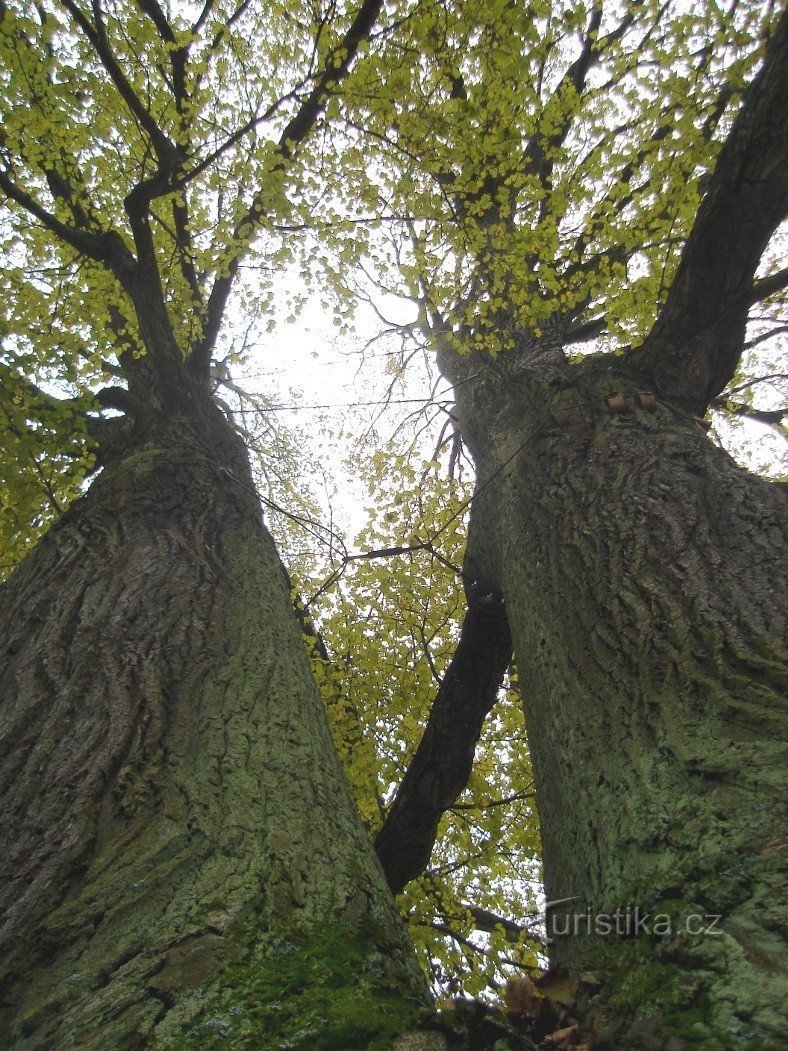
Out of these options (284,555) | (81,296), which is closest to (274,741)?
(81,296)

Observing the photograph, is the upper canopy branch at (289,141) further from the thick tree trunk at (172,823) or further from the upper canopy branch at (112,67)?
the thick tree trunk at (172,823)

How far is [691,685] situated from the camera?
2.00 meters


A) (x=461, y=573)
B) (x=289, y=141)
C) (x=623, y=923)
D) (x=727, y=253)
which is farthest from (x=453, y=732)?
(x=289, y=141)

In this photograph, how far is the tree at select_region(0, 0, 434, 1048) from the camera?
139 centimetres

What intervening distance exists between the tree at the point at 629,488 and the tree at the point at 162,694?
0.63 metres

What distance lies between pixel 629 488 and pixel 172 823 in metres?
2.33

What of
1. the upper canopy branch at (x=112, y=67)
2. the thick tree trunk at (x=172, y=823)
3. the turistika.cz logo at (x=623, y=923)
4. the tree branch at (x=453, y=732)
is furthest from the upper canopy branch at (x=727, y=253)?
the upper canopy branch at (x=112, y=67)

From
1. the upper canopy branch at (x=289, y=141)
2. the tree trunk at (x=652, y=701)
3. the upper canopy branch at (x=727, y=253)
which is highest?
the upper canopy branch at (x=289, y=141)

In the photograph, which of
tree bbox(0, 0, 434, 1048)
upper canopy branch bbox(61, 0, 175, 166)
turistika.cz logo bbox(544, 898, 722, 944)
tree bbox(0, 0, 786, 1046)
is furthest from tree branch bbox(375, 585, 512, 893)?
upper canopy branch bbox(61, 0, 175, 166)

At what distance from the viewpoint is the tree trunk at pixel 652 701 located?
1303mm

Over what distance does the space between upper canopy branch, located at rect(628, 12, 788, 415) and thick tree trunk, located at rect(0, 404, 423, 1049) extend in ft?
8.65

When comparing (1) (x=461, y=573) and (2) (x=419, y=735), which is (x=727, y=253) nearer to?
(1) (x=461, y=573)

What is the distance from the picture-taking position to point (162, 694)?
241 centimetres

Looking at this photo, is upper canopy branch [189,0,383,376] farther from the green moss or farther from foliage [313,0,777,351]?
the green moss
